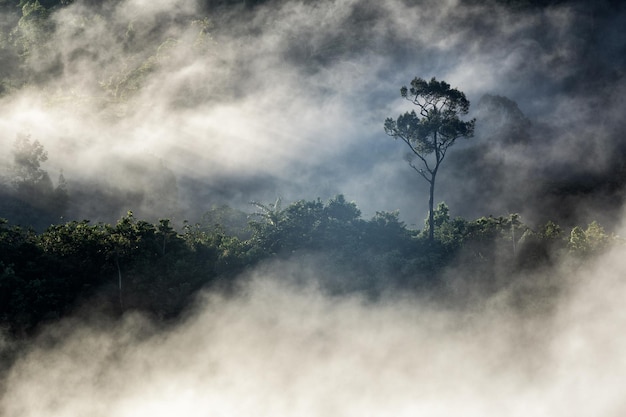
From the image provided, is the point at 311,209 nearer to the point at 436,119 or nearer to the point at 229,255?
the point at 229,255

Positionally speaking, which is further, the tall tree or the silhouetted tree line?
the tall tree

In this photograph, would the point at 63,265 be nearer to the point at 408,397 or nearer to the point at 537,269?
the point at 408,397

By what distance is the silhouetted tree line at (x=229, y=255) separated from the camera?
2738cm

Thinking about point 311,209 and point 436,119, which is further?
point 311,209

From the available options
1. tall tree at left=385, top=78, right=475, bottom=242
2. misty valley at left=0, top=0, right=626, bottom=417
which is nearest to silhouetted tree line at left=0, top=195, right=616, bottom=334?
misty valley at left=0, top=0, right=626, bottom=417

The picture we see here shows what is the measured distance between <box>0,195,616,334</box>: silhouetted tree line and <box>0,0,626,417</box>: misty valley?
0.14 m

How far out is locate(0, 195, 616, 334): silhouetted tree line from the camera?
27.4 meters

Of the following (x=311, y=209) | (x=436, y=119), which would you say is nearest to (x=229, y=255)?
→ (x=311, y=209)

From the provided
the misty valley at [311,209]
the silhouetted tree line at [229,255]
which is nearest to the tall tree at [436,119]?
the misty valley at [311,209]

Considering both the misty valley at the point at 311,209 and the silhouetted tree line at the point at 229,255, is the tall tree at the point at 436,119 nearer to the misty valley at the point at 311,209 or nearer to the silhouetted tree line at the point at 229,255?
the misty valley at the point at 311,209

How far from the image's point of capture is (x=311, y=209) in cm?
3725

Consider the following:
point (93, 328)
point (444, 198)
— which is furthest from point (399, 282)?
point (444, 198)

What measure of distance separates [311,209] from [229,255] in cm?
734

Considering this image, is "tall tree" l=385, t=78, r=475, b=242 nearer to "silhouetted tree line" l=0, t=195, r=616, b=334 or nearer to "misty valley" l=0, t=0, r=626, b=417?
"misty valley" l=0, t=0, r=626, b=417
